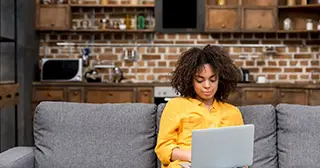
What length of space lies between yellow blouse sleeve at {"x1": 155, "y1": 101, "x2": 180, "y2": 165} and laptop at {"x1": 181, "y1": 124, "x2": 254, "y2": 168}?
0.17 m

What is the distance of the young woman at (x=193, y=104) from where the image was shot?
2010mm

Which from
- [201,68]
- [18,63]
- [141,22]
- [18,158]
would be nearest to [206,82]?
[201,68]

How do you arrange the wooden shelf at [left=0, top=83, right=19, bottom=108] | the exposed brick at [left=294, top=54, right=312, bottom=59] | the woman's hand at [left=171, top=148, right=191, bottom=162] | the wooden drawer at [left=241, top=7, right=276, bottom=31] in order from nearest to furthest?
the woman's hand at [left=171, top=148, right=191, bottom=162] < the wooden shelf at [left=0, top=83, right=19, bottom=108] < the wooden drawer at [left=241, top=7, right=276, bottom=31] < the exposed brick at [left=294, top=54, right=312, bottom=59]

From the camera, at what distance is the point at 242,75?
5.16 meters

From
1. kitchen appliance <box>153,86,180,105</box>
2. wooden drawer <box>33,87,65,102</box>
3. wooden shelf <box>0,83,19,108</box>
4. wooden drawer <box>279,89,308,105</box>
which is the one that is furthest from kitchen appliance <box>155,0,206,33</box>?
wooden shelf <box>0,83,19,108</box>

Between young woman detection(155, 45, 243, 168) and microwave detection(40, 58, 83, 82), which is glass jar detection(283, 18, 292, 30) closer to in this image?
microwave detection(40, 58, 83, 82)

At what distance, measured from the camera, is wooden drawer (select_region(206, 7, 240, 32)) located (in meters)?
5.21

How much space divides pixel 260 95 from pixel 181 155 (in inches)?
125

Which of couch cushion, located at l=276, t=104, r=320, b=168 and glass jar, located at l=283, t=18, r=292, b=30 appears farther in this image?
glass jar, located at l=283, t=18, r=292, b=30

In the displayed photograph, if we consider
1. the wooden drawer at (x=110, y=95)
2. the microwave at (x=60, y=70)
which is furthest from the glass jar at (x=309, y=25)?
the microwave at (x=60, y=70)

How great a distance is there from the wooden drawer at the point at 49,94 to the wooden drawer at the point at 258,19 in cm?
225

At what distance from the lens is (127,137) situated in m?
2.26

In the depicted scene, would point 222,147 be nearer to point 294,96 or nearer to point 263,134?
point 263,134

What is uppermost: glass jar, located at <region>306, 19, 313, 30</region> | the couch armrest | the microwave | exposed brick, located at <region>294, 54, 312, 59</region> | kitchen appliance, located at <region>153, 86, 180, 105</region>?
glass jar, located at <region>306, 19, 313, 30</region>
